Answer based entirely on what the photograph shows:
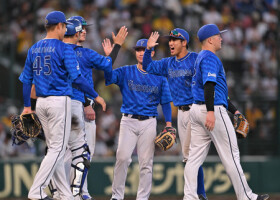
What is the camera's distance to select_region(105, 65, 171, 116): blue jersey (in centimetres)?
745

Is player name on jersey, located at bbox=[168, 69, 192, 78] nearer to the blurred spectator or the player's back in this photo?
the player's back

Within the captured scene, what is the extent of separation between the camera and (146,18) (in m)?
13.6

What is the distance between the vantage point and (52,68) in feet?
20.8

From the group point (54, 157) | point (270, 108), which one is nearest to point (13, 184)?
point (54, 157)

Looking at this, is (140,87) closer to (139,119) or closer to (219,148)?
(139,119)

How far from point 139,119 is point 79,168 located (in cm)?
113

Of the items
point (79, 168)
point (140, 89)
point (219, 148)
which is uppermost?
point (140, 89)

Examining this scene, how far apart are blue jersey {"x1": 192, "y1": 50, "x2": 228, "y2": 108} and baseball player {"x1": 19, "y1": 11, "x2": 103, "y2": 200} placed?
131 centimetres

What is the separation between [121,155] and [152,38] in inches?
58.4

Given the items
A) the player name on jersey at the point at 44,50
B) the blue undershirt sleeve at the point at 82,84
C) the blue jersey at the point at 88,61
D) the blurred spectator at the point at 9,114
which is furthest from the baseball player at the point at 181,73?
the blurred spectator at the point at 9,114

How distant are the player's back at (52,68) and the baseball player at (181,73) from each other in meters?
1.33

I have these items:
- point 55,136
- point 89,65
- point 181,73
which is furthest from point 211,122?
point 89,65

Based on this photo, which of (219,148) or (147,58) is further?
(147,58)

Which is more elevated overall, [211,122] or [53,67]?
[53,67]
